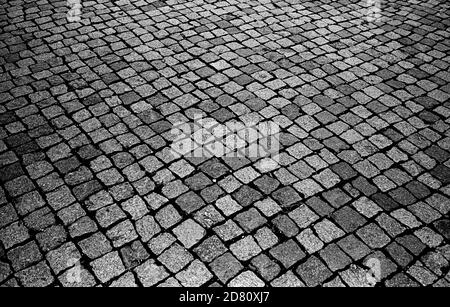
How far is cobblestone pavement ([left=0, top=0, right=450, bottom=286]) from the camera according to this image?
3605 mm

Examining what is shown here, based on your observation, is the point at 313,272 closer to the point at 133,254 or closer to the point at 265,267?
the point at 265,267

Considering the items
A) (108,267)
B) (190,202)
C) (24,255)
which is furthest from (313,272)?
(24,255)

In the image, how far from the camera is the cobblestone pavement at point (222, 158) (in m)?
3.61

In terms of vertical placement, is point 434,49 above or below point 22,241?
above

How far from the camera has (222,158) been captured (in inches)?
183

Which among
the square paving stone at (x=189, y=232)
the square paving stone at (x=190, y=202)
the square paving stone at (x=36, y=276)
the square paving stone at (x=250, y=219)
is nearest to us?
the square paving stone at (x=36, y=276)

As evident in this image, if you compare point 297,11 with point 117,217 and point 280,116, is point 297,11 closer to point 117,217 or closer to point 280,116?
point 280,116

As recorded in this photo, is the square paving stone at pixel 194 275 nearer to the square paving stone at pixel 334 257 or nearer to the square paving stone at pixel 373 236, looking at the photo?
the square paving stone at pixel 334 257

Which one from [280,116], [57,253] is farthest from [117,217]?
[280,116]

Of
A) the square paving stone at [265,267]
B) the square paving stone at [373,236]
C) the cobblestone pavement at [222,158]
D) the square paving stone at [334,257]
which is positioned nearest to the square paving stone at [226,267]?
the cobblestone pavement at [222,158]

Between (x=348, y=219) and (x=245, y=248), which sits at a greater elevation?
(x=348, y=219)

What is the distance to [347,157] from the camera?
4641mm

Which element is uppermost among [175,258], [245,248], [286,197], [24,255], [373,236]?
[373,236]

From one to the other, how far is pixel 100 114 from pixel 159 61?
5.21ft
